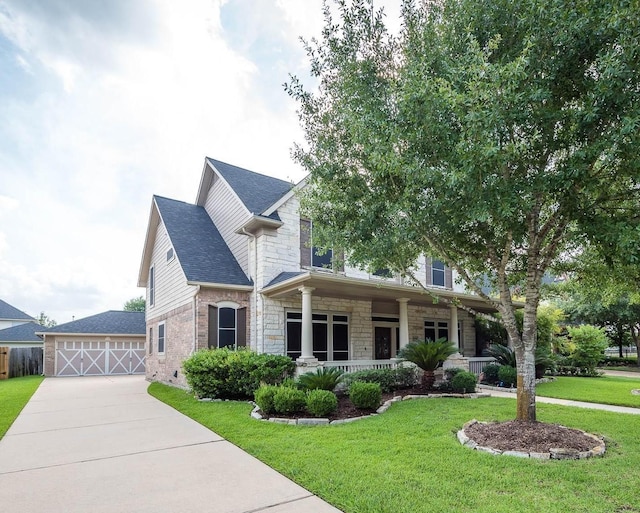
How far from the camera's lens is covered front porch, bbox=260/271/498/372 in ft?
38.3

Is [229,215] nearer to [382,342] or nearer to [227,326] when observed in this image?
[227,326]

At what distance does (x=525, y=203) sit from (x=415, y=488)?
12.8 feet

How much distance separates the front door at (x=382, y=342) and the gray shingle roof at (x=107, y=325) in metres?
15.2

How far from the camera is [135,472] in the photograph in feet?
16.9

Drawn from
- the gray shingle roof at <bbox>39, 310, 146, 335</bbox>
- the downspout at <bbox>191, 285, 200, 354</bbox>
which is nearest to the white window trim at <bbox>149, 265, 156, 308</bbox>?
the gray shingle roof at <bbox>39, 310, 146, 335</bbox>

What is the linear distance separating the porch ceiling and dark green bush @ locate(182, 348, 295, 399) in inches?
86.2

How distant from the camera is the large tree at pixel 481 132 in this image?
5176 millimetres

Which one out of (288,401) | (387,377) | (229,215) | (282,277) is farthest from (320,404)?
(229,215)

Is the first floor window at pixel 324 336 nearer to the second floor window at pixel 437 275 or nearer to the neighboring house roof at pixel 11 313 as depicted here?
the second floor window at pixel 437 275

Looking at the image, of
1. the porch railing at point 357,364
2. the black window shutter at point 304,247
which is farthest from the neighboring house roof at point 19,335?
the porch railing at point 357,364

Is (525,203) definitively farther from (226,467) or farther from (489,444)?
(226,467)

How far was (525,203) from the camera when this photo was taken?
555 cm

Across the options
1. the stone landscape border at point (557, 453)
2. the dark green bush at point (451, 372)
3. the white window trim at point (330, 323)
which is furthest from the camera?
the white window trim at point (330, 323)

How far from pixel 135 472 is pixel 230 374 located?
546 cm
